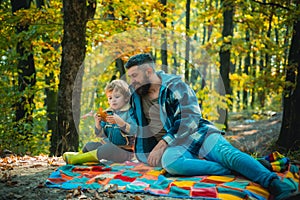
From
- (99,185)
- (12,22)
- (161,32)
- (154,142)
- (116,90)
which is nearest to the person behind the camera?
(99,185)

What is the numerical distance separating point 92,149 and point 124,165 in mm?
585

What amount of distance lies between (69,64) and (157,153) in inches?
107

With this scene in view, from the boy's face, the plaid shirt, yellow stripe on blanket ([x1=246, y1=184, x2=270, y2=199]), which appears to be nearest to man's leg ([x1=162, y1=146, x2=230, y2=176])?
the plaid shirt

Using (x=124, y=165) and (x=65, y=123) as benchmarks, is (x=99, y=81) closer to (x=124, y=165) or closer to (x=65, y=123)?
(x=65, y=123)

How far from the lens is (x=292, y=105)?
234 inches

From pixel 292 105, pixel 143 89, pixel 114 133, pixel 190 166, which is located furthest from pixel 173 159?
pixel 292 105

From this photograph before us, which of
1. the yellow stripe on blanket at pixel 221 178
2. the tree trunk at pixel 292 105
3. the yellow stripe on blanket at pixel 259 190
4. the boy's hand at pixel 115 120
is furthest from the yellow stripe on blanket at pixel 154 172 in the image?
the tree trunk at pixel 292 105

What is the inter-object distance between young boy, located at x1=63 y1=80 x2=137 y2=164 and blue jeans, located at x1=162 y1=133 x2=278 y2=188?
78cm

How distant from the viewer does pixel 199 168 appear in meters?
3.07

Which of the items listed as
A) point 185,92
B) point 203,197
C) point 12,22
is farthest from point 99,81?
point 203,197

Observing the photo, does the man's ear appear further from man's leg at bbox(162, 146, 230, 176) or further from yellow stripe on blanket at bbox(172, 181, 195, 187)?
yellow stripe on blanket at bbox(172, 181, 195, 187)

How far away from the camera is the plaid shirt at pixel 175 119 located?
3.33 meters

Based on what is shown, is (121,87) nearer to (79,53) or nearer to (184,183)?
(184,183)

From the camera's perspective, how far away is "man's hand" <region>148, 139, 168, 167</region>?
11.0 feet
